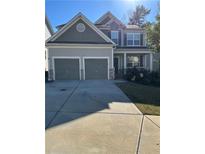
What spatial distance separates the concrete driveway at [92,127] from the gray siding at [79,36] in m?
7.02

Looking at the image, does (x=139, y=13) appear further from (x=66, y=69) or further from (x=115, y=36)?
(x=115, y=36)

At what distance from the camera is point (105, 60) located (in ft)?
41.7

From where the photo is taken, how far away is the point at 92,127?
145 inches

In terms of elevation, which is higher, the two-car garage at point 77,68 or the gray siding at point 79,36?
the gray siding at point 79,36

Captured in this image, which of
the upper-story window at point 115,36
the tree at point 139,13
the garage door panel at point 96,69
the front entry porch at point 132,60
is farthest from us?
the upper-story window at point 115,36

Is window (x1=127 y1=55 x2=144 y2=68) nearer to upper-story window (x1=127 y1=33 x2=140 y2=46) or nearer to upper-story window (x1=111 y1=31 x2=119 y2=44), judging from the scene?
upper-story window (x1=127 y1=33 x2=140 y2=46)

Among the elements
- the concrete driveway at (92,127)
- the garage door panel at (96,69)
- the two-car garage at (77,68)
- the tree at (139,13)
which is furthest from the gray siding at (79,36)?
the concrete driveway at (92,127)

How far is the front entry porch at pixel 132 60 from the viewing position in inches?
606

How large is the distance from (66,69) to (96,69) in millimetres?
1858

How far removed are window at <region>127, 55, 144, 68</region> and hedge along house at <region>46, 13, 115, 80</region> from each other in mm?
3064

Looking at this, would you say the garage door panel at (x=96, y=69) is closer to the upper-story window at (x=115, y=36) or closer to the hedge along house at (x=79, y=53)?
the hedge along house at (x=79, y=53)

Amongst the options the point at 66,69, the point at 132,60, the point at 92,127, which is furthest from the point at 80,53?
the point at 92,127

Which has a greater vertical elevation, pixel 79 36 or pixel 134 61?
pixel 79 36
